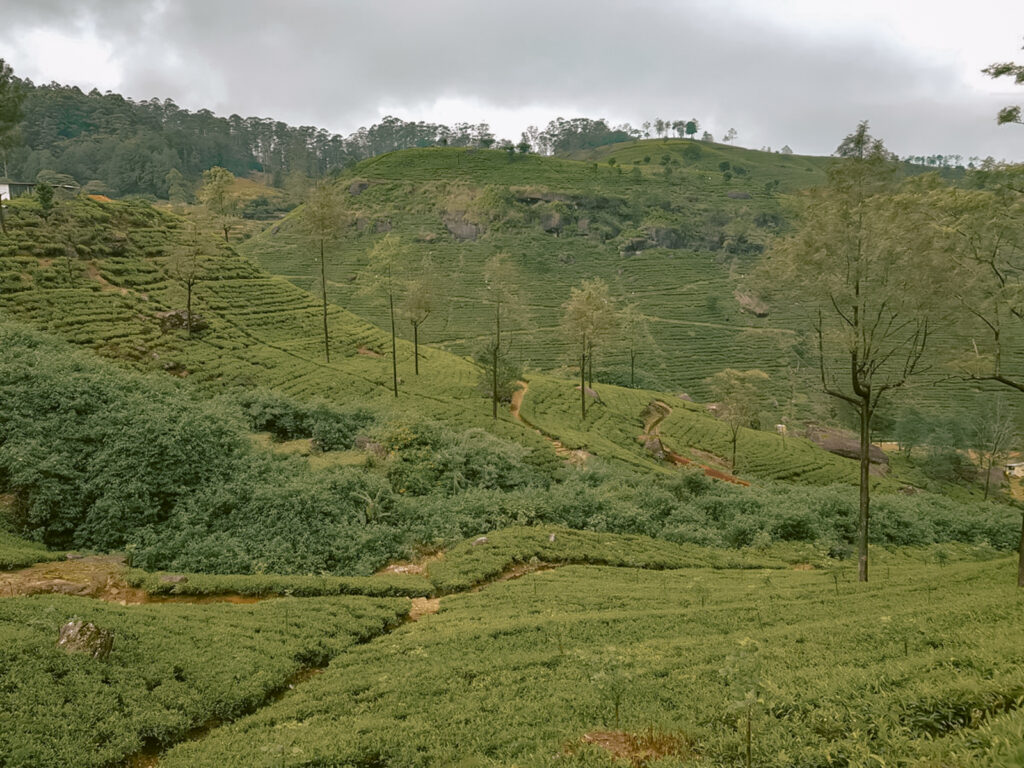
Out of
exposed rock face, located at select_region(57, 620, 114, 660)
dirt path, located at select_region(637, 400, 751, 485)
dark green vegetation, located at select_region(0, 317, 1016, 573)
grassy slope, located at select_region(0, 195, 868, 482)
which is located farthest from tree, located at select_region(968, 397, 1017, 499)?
exposed rock face, located at select_region(57, 620, 114, 660)

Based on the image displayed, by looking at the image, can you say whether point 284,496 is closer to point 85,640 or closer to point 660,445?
point 85,640

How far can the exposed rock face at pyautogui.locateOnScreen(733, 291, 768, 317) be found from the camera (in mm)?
76375

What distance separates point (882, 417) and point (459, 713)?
61.6 m

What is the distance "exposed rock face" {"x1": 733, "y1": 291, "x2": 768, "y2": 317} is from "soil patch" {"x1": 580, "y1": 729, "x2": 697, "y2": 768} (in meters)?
78.5

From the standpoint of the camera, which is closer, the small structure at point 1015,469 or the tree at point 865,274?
the tree at point 865,274

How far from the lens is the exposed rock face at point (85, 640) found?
26.9 feet

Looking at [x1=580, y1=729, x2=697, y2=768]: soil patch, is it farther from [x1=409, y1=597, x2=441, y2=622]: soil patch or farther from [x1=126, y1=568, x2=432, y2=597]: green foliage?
[x1=126, y1=568, x2=432, y2=597]: green foliage

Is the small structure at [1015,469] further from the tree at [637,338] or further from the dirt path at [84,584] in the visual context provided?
the dirt path at [84,584]

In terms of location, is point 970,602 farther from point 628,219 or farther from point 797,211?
point 628,219

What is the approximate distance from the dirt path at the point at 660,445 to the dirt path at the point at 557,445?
7.20 m

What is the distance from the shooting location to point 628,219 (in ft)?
337

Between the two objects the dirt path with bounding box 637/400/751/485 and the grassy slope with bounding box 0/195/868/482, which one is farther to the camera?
the dirt path with bounding box 637/400/751/485

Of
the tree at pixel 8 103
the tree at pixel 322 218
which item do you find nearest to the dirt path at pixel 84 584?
the tree at pixel 322 218

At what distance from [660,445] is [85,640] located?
29998 millimetres
